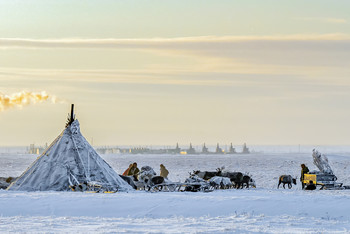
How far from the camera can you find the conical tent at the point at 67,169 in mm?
33844

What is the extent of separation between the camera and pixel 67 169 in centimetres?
3428

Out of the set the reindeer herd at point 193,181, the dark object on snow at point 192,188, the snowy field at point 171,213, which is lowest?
the snowy field at point 171,213

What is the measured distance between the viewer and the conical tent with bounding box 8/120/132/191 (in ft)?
111

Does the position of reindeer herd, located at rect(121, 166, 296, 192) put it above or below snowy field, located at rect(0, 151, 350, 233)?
above

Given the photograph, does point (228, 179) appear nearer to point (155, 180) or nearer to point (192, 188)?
point (192, 188)

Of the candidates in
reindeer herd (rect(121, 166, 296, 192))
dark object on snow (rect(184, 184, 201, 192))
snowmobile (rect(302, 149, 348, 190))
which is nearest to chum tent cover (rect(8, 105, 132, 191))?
reindeer herd (rect(121, 166, 296, 192))

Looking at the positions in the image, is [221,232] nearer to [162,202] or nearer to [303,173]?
[162,202]

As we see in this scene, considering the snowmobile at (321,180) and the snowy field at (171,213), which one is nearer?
the snowy field at (171,213)

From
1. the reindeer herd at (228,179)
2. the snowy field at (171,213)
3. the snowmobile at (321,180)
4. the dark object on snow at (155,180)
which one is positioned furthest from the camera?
the snowmobile at (321,180)

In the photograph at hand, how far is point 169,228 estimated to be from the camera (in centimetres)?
2089

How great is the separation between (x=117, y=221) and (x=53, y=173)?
11.8 m

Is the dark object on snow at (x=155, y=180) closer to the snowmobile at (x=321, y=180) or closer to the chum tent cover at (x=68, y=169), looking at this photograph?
the chum tent cover at (x=68, y=169)

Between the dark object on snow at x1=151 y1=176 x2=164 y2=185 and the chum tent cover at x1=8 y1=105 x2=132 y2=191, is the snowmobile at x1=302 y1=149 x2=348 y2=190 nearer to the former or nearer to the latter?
the dark object on snow at x1=151 y1=176 x2=164 y2=185

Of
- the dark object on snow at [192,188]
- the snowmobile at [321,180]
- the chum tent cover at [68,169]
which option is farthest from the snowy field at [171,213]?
the snowmobile at [321,180]
